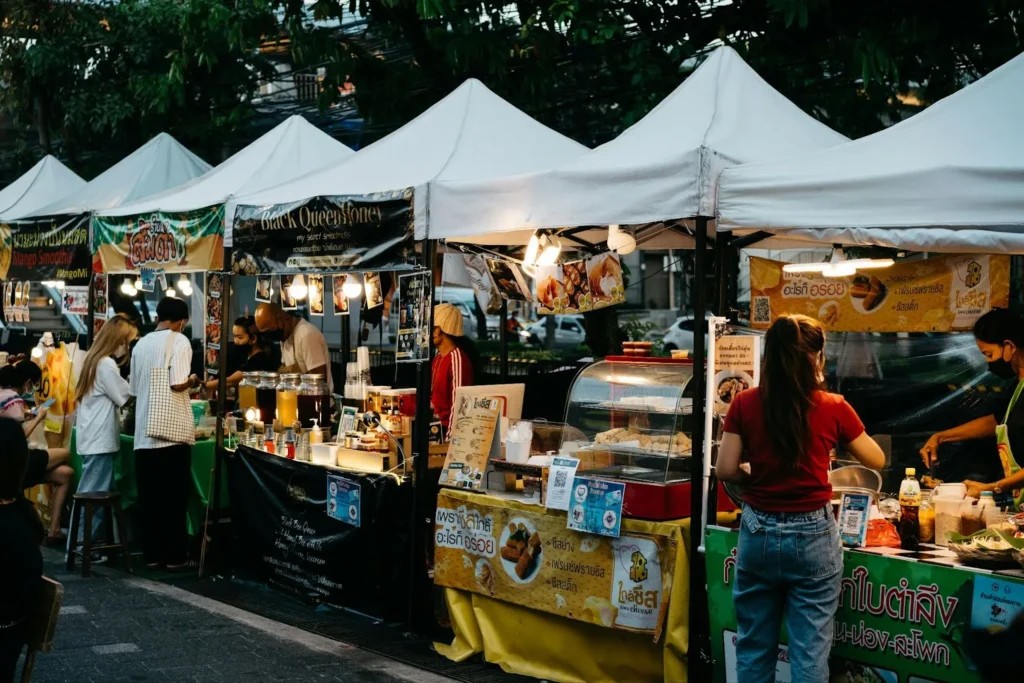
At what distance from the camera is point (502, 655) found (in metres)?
Answer: 6.16

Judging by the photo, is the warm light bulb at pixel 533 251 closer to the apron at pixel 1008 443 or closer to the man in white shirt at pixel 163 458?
the apron at pixel 1008 443

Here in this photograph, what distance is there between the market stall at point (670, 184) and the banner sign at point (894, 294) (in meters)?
0.80

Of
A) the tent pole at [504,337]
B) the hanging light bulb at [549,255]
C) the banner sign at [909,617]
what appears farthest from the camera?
the tent pole at [504,337]

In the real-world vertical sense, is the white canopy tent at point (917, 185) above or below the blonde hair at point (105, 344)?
→ above

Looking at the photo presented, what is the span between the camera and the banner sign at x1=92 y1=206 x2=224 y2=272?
8375 mm

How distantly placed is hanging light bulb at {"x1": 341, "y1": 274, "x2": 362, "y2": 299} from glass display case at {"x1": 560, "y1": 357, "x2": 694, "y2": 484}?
10.9 feet

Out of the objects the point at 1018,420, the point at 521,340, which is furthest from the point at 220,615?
the point at 521,340

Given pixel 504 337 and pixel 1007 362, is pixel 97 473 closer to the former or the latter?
pixel 504 337

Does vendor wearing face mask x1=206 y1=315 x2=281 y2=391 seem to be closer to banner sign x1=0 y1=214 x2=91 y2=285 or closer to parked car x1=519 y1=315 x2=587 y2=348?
banner sign x1=0 y1=214 x2=91 y2=285

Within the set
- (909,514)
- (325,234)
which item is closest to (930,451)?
(909,514)

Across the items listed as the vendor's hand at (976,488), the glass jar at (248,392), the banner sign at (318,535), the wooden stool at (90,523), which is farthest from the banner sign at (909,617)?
the glass jar at (248,392)

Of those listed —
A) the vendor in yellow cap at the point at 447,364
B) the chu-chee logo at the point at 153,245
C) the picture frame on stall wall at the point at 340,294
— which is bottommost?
the vendor in yellow cap at the point at 447,364

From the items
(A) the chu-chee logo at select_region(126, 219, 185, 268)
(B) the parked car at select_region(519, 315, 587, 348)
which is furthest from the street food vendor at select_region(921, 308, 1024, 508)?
(B) the parked car at select_region(519, 315, 587, 348)

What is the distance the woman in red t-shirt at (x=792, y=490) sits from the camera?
4332 millimetres
